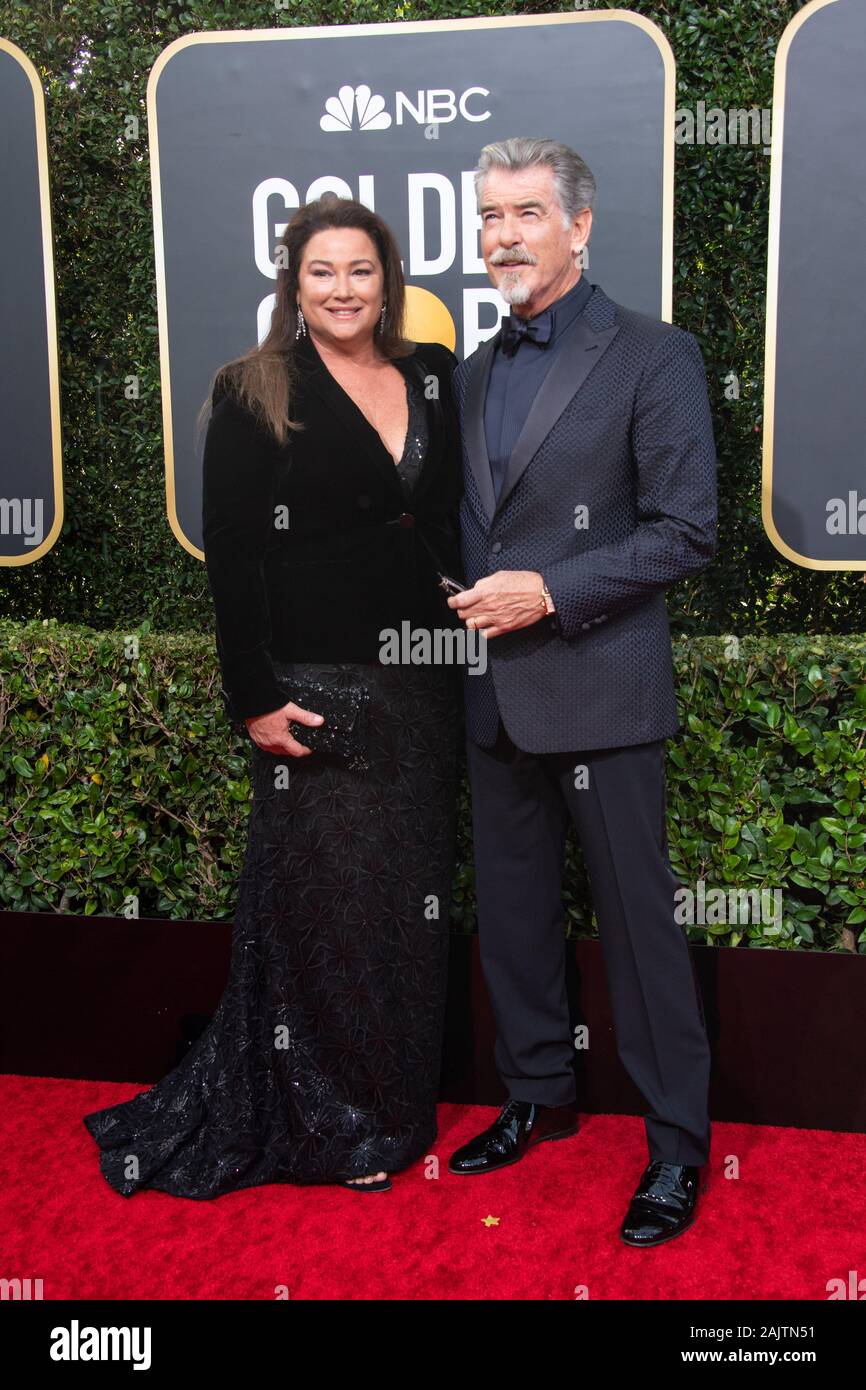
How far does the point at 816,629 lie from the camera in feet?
11.9

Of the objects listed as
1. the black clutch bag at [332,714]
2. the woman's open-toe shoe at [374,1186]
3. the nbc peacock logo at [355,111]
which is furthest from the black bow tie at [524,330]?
the woman's open-toe shoe at [374,1186]

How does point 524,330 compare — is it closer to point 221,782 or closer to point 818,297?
point 818,297

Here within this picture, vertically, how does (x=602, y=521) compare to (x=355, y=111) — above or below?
below

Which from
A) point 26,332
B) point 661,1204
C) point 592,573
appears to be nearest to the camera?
point 592,573

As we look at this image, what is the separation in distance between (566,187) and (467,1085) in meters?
2.34

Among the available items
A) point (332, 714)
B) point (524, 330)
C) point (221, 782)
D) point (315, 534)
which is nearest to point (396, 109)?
point (524, 330)

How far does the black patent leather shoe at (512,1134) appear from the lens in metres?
2.88

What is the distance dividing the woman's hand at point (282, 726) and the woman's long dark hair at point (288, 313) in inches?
24.6

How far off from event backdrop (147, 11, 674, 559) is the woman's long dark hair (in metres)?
0.67

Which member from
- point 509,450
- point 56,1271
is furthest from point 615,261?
point 56,1271

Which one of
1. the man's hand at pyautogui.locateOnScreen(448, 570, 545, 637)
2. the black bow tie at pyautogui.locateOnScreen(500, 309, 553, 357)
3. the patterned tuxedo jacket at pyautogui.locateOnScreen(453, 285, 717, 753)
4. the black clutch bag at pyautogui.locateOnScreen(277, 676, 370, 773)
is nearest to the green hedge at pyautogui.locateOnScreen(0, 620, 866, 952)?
the patterned tuxedo jacket at pyautogui.locateOnScreen(453, 285, 717, 753)

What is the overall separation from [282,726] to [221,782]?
2.27ft

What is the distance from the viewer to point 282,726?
2736mm

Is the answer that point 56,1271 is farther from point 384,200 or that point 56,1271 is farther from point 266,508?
point 384,200
